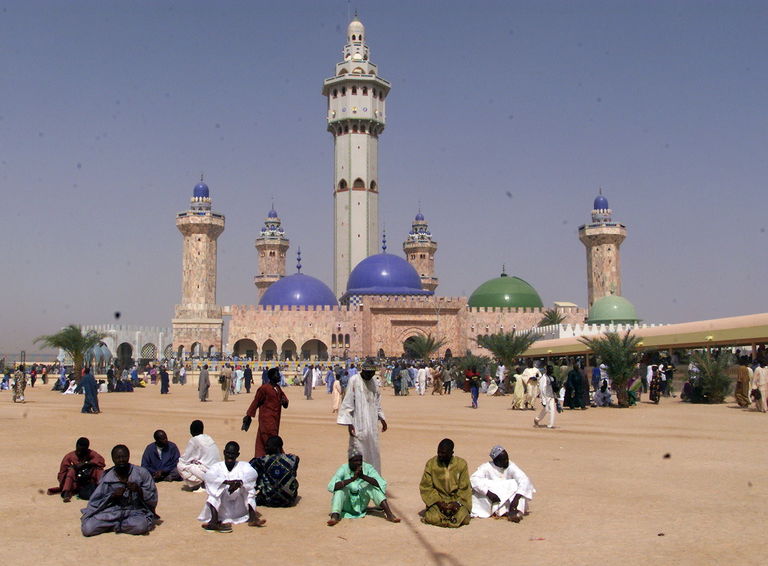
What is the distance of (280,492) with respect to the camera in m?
6.12

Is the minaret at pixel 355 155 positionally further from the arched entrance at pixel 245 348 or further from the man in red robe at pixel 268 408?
the man in red robe at pixel 268 408

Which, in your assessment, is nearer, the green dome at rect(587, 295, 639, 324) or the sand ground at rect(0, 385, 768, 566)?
the sand ground at rect(0, 385, 768, 566)

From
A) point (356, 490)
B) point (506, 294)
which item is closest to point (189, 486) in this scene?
point (356, 490)

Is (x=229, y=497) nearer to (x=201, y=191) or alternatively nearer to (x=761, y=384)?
(x=761, y=384)

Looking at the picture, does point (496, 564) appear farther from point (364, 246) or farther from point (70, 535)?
point (364, 246)

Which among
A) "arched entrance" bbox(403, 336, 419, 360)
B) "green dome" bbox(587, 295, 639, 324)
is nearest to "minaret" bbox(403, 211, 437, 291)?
"arched entrance" bbox(403, 336, 419, 360)

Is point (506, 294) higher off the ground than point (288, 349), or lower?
higher

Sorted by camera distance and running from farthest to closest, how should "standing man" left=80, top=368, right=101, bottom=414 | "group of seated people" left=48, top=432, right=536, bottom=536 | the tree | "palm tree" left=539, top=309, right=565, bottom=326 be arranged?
"palm tree" left=539, top=309, right=565, bottom=326 → the tree → "standing man" left=80, top=368, right=101, bottom=414 → "group of seated people" left=48, top=432, right=536, bottom=536

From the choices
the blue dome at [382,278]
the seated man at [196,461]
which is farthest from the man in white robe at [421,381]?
the blue dome at [382,278]

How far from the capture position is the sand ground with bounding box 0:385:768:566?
4777 millimetres

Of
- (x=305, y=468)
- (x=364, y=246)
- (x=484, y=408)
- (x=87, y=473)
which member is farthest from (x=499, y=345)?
(x=364, y=246)

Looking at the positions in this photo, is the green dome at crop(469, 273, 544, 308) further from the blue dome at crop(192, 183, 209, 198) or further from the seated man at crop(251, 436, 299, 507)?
the seated man at crop(251, 436, 299, 507)

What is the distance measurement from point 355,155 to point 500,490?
41542mm

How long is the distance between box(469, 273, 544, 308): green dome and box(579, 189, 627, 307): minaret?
3.80 meters
